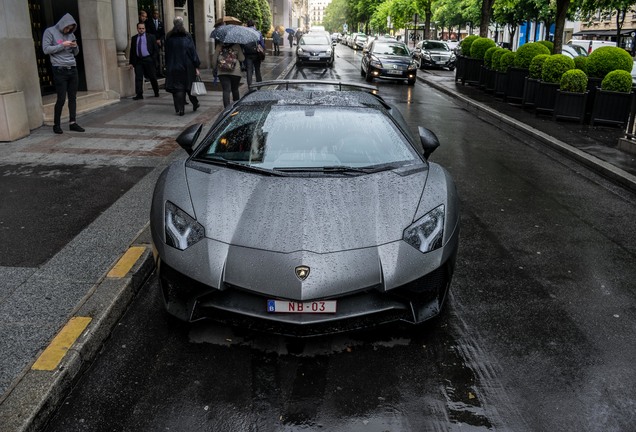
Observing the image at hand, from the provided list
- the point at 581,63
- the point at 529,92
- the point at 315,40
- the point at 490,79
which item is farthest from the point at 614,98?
the point at 315,40

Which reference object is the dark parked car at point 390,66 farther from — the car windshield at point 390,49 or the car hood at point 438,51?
the car hood at point 438,51

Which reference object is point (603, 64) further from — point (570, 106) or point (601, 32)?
point (601, 32)

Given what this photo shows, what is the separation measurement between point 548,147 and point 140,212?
8.07 m

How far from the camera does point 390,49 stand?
24.3 metres

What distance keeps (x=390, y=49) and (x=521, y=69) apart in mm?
9048

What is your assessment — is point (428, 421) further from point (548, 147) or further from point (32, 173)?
point (548, 147)

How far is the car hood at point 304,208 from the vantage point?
3432 mm

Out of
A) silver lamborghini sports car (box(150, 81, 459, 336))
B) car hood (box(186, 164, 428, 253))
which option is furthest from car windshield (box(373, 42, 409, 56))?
car hood (box(186, 164, 428, 253))

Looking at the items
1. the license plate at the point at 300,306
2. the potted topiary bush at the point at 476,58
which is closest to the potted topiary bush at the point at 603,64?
the potted topiary bush at the point at 476,58

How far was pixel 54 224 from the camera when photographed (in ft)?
18.3

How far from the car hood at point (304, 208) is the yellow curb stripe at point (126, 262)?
0.96 m

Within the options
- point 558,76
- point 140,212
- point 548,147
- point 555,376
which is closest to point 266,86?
point 140,212

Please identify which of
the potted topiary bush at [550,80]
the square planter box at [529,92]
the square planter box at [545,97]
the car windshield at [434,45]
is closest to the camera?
the potted topiary bush at [550,80]

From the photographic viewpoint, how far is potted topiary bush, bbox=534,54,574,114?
44.5 ft
